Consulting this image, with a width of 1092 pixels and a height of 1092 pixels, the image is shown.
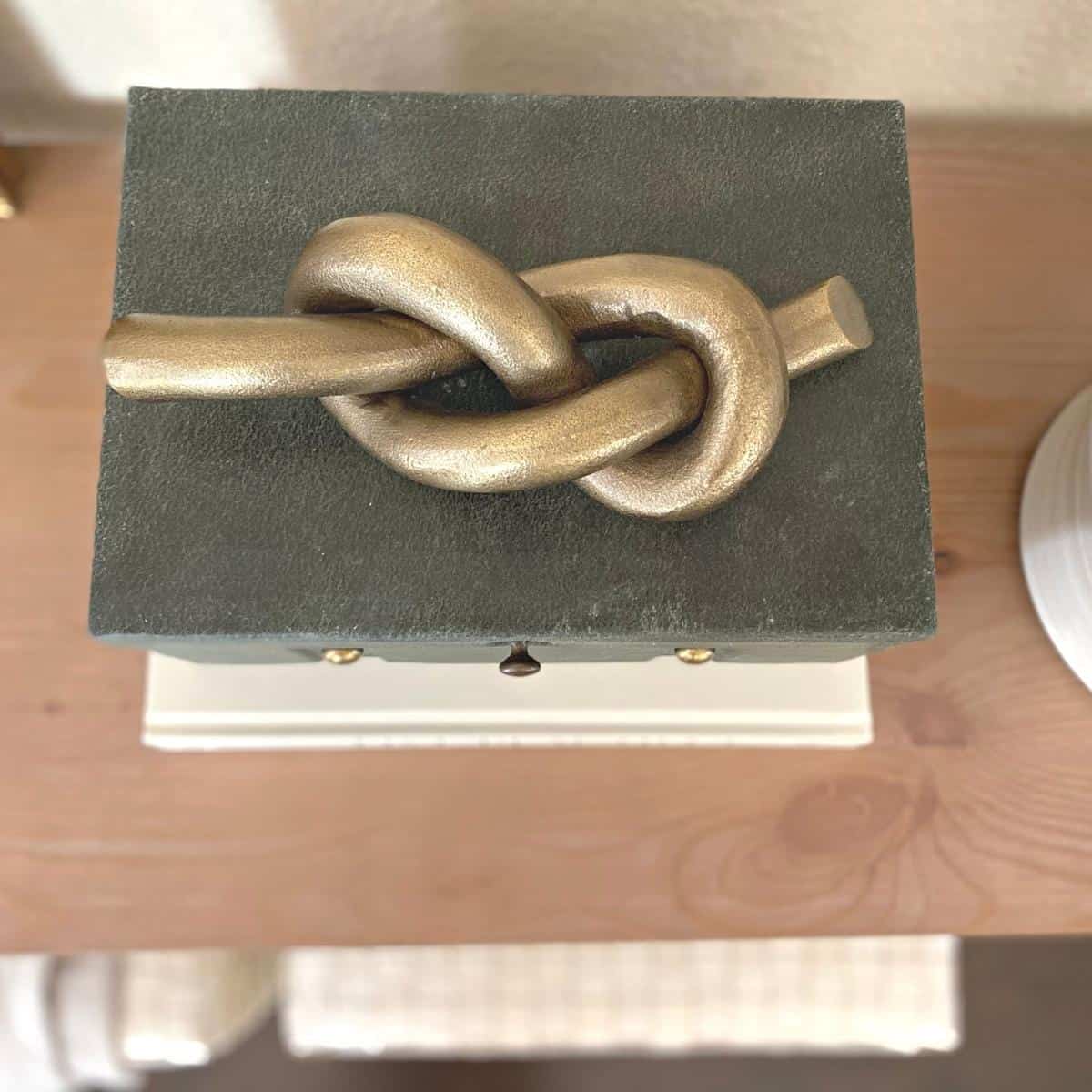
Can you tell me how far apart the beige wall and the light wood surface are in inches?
1.9

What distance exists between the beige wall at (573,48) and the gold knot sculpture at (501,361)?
16 cm

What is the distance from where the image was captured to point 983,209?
1.23ft

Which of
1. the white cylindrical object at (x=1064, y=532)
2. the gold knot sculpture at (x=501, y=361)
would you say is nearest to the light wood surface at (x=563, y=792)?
the white cylindrical object at (x=1064, y=532)

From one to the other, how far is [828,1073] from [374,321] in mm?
772

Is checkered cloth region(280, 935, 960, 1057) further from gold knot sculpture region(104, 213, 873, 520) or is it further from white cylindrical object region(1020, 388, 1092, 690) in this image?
gold knot sculpture region(104, 213, 873, 520)

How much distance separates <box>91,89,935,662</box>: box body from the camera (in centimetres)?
26

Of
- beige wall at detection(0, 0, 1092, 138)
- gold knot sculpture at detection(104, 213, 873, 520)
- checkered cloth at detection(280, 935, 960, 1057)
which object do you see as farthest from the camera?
checkered cloth at detection(280, 935, 960, 1057)

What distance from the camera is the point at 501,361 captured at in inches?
8.8

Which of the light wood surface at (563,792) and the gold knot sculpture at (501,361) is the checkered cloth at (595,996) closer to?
the light wood surface at (563,792)

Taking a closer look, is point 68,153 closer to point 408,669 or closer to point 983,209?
point 408,669

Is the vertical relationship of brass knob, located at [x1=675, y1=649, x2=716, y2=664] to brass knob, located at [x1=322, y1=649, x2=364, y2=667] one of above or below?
below

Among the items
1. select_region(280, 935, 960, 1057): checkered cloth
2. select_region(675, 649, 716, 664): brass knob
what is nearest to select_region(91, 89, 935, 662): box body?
select_region(675, 649, 716, 664): brass knob

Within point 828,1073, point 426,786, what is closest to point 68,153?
point 426,786

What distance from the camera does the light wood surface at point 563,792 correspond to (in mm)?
356
